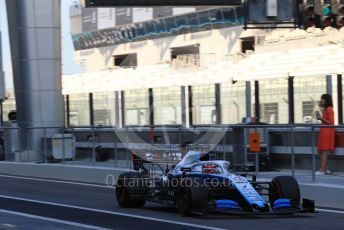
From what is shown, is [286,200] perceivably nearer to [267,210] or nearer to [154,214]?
[267,210]

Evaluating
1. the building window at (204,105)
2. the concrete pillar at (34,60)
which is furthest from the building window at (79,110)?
the building window at (204,105)

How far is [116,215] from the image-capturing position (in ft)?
38.9

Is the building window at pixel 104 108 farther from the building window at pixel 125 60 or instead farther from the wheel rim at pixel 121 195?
the building window at pixel 125 60

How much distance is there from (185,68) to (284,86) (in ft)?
133

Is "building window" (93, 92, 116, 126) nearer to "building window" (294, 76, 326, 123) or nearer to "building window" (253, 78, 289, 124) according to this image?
"building window" (253, 78, 289, 124)

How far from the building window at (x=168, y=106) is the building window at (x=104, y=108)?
2.35 metres

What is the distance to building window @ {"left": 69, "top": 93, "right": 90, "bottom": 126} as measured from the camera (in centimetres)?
2680

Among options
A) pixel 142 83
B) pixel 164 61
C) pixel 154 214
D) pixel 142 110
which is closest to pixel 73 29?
pixel 164 61

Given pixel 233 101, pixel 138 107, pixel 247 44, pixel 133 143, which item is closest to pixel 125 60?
pixel 247 44

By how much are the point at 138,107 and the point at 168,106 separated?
1.82 meters

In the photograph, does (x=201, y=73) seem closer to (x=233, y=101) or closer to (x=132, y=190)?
(x=233, y=101)

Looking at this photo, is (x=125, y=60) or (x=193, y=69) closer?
(x=193, y=69)

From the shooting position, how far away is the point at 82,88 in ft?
199

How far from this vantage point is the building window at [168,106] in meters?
24.0
